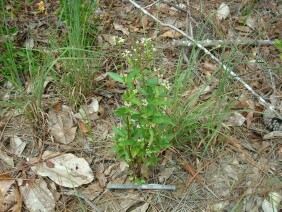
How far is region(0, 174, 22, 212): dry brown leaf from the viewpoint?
194cm

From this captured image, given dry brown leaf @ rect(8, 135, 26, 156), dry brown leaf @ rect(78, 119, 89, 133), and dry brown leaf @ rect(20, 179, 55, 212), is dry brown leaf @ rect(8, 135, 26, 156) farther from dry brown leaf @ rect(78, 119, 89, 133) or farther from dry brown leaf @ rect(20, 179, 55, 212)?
dry brown leaf @ rect(78, 119, 89, 133)

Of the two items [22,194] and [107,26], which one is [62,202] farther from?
[107,26]

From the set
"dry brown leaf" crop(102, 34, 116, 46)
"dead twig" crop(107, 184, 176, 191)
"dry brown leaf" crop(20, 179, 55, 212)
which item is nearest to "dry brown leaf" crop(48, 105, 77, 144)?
"dry brown leaf" crop(20, 179, 55, 212)

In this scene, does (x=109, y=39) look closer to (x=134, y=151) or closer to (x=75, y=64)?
(x=75, y=64)

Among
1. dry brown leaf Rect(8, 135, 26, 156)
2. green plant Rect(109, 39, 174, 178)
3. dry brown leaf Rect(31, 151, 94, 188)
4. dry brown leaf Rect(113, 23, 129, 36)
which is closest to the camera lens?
Result: green plant Rect(109, 39, 174, 178)

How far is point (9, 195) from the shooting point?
6.50 ft

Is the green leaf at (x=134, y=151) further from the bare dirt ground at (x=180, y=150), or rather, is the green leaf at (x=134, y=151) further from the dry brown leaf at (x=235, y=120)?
the dry brown leaf at (x=235, y=120)

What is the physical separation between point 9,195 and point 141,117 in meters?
0.88

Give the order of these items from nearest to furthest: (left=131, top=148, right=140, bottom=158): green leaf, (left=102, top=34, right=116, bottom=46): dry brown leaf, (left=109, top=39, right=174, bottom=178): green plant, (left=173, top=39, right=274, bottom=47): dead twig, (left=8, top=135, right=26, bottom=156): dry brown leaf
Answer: (left=109, top=39, right=174, bottom=178): green plant, (left=131, top=148, right=140, bottom=158): green leaf, (left=8, top=135, right=26, bottom=156): dry brown leaf, (left=173, top=39, right=274, bottom=47): dead twig, (left=102, top=34, right=116, bottom=46): dry brown leaf

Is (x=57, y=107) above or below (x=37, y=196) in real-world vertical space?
above

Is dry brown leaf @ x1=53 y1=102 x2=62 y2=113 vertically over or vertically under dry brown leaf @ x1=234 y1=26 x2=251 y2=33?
under

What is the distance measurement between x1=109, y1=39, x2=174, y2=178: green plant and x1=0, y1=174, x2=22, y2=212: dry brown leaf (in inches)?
24.7

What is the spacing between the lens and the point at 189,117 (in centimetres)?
212

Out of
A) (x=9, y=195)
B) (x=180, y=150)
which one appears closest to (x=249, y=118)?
(x=180, y=150)
